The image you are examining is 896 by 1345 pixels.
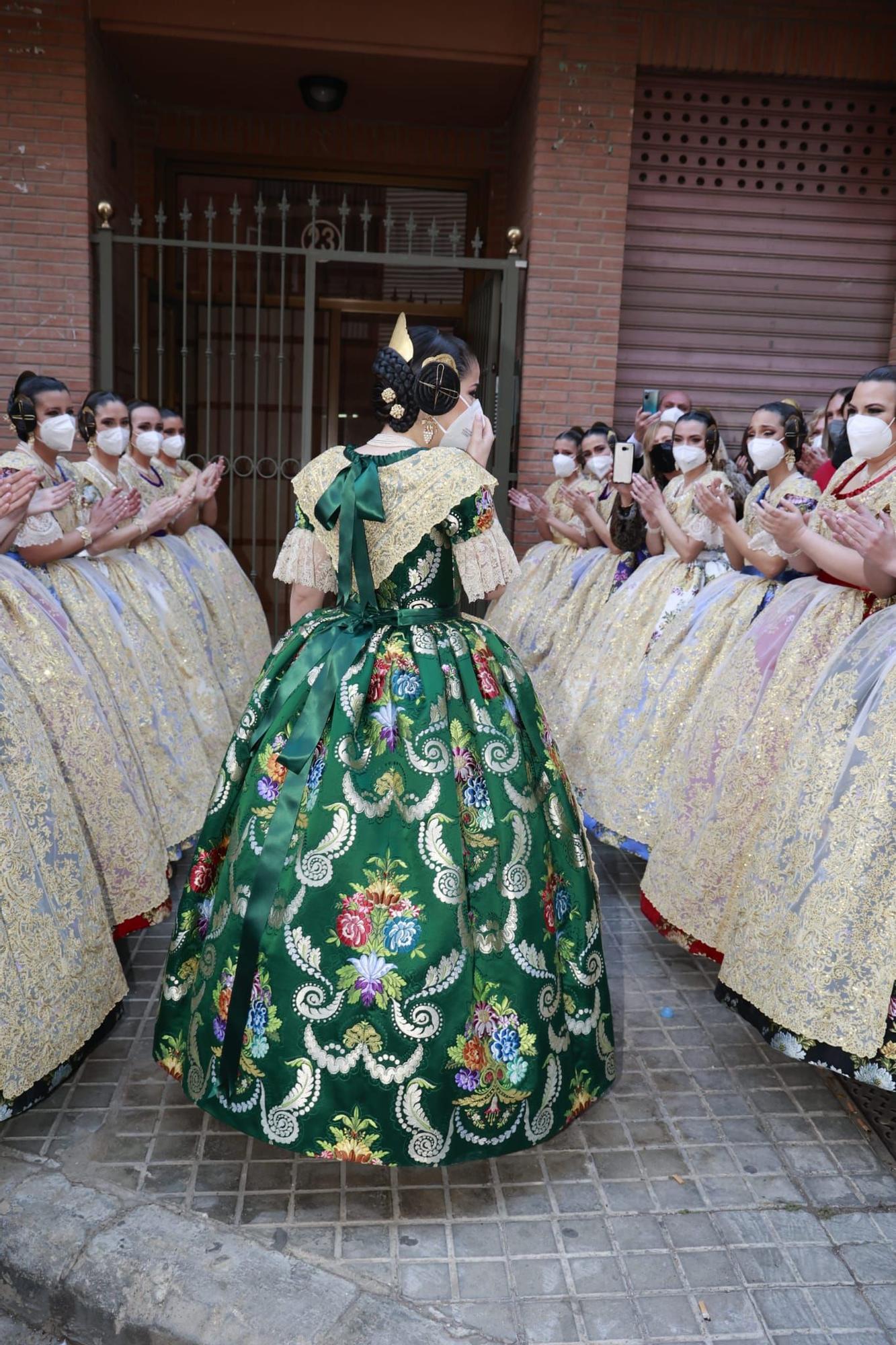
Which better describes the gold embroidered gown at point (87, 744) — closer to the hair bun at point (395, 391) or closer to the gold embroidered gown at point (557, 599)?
the hair bun at point (395, 391)

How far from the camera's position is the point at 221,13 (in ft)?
23.4

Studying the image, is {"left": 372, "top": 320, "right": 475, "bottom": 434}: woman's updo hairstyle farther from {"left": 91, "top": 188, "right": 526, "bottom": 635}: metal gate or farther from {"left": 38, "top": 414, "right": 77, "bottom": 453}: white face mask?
{"left": 91, "top": 188, "right": 526, "bottom": 635}: metal gate

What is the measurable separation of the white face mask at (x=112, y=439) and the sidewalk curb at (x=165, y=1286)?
318 centimetres

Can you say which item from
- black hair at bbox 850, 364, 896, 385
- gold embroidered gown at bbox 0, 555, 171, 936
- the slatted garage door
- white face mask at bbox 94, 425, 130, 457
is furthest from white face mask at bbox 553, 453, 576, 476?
gold embroidered gown at bbox 0, 555, 171, 936

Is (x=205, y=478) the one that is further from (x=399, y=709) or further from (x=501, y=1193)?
(x=501, y=1193)

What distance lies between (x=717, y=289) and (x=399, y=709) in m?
6.57

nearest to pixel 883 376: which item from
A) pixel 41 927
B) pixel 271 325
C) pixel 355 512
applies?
pixel 355 512

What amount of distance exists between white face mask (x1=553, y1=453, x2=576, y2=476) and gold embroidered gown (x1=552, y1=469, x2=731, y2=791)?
1.73 meters

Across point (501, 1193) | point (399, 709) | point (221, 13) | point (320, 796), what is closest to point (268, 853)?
point (320, 796)

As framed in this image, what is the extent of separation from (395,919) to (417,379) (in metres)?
1.26

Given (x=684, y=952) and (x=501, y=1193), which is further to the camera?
(x=684, y=952)

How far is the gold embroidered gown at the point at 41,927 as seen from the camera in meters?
2.47

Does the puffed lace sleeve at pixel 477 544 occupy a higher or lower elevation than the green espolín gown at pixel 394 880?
higher

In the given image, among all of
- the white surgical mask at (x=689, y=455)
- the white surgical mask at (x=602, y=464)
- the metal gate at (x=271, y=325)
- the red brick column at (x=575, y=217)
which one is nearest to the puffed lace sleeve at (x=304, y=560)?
the white surgical mask at (x=689, y=455)
